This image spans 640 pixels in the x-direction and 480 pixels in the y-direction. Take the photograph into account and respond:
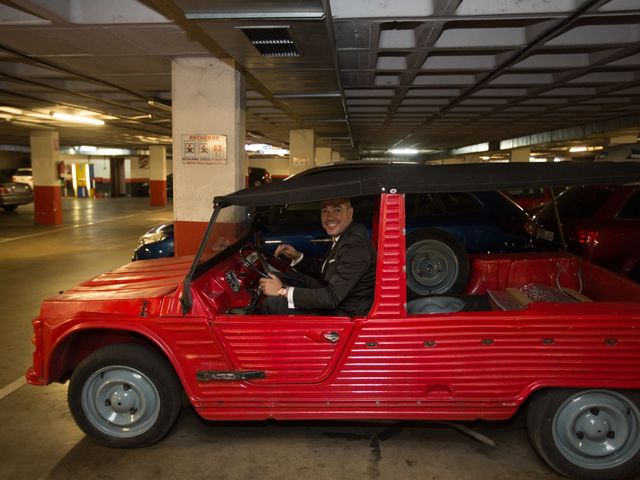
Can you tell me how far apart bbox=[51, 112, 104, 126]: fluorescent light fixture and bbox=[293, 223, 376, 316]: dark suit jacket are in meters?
12.4

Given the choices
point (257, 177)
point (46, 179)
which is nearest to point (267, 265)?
point (46, 179)

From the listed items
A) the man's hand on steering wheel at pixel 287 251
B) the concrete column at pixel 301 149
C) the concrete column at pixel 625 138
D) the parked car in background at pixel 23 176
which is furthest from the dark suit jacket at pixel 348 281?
the parked car in background at pixel 23 176

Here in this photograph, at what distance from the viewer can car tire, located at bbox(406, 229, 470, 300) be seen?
16.1ft

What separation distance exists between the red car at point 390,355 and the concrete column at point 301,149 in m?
13.4

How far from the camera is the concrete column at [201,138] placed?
22.6 feet

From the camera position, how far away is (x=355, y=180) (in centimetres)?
307

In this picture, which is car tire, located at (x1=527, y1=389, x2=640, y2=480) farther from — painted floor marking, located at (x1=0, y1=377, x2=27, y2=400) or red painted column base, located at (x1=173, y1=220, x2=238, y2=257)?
red painted column base, located at (x1=173, y1=220, x2=238, y2=257)

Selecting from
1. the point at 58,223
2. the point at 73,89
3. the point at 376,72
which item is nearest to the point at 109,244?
the point at 73,89

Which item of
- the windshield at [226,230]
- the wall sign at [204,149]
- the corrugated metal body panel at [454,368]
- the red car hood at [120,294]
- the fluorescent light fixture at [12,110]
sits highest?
the fluorescent light fixture at [12,110]

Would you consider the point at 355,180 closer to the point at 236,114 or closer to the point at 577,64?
the point at 236,114

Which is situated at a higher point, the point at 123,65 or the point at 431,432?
the point at 123,65

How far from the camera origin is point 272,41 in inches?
210

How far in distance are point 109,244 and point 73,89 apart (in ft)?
13.2

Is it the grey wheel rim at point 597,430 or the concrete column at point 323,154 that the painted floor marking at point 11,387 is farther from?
the concrete column at point 323,154
